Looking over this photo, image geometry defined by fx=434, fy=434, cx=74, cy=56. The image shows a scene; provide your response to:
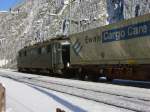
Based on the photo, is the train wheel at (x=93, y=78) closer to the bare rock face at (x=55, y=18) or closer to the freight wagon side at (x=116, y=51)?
the freight wagon side at (x=116, y=51)

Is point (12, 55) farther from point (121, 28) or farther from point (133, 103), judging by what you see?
point (133, 103)

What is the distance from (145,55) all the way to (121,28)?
3159mm

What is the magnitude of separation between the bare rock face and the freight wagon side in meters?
19.7

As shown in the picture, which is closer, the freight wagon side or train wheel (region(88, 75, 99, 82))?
the freight wagon side

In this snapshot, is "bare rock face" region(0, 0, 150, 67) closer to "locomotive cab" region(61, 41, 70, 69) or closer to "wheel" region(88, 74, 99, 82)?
"locomotive cab" region(61, 41, 70, 69)

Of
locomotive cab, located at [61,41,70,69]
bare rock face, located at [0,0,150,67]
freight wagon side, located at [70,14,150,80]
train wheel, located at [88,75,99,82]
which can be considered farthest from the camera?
bare rock face, located at [0,0,150,67]

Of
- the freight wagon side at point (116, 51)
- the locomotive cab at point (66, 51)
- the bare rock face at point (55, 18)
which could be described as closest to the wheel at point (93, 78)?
the freight wagon side at point (116, 51)

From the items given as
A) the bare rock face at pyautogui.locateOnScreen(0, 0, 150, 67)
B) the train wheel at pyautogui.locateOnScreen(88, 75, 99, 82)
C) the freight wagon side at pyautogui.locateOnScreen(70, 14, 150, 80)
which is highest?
the bare rock face at pyautogui.locateOnScreen(0, 0, 150, 67)

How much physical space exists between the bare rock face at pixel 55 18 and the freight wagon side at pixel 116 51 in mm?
19714

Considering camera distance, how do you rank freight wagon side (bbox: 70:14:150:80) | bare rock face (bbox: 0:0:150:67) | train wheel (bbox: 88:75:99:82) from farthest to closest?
bare rock face (bbox: 0:0:150:67) → train wheel (bbox: 88:75:99:82) → freight wagon side (bbox: 70:14:150:80)

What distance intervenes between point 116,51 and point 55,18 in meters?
59.3

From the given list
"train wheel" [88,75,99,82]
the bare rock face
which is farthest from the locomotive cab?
the bare rock face

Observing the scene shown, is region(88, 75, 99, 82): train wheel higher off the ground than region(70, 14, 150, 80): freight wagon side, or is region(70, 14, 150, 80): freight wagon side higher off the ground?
region(70, 14, 150, 80): freight wagon side

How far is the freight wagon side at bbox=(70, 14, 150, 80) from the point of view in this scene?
21816 mm
